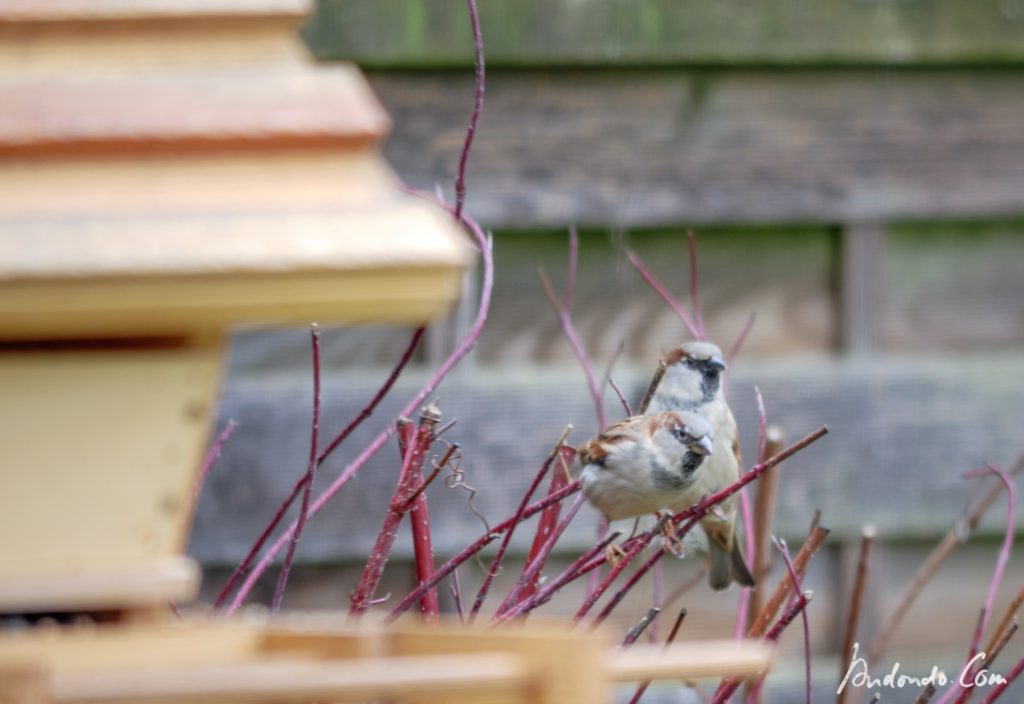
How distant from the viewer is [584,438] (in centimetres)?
242

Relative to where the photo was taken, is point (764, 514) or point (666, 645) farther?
point (764, 514)

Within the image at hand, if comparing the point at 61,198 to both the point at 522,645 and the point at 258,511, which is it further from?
the point at 258,511

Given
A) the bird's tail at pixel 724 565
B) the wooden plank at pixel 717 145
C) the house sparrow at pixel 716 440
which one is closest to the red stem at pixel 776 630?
the house sparrow at pixel 716 440

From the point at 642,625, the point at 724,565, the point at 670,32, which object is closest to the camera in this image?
the point at 642,625

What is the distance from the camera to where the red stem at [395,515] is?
1304 millimetres

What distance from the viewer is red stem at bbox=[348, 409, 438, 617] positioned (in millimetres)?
1304

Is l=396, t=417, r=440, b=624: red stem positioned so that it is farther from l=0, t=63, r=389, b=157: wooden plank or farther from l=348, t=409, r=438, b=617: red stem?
l=0, t=63, r=389, b=157: wooden plank

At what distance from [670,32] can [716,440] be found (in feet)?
2.32

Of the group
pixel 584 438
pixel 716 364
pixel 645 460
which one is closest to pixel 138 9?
pixel 645 460

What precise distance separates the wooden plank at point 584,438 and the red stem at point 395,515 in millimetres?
940

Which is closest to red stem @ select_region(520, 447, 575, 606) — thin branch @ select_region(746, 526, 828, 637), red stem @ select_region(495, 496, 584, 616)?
red stem @ select_region(495, 496, 584, 616)

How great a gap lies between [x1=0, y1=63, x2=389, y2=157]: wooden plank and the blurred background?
49.6 inches

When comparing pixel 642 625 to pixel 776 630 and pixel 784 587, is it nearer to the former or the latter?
pixel 776 630

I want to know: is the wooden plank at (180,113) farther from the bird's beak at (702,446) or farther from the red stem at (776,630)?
the bird's beak at (702,446)
